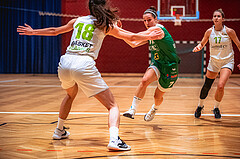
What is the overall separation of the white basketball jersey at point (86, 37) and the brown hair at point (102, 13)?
68mm

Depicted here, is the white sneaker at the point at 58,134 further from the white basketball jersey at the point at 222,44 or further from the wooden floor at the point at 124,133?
the white basketball jersey at the point at 222,44

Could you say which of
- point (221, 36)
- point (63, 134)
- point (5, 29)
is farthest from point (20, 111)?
point (5, 29)

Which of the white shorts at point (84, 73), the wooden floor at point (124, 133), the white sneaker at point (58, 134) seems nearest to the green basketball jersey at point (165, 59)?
the wooden floor at point (124, 133)

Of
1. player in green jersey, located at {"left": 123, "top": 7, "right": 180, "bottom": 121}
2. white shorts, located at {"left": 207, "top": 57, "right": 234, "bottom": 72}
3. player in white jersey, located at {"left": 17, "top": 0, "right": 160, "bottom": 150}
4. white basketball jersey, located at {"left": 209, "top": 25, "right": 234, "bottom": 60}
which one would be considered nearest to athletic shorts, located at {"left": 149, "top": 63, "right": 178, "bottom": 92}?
player in green jersey, located at {"left": 123, "top": 7, "right": 180, "bottom": 121}

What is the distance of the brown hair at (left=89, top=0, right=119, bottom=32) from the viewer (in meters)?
3.09

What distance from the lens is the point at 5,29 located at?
14.8 meters

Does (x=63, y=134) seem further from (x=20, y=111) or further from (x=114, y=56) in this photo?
(x=114, y=56)

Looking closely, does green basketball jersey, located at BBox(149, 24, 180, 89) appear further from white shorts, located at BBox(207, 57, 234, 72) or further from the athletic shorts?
white shorts, located at BBox(207, 57, 234, 72)

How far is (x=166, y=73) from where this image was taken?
4328mm

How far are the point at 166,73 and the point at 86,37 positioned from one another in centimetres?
159

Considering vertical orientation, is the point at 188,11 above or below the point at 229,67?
above

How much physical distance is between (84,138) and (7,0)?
42.2ft

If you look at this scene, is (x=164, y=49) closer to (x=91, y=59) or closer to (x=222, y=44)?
(x=222, y=44)

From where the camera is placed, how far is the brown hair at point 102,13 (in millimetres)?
3088
